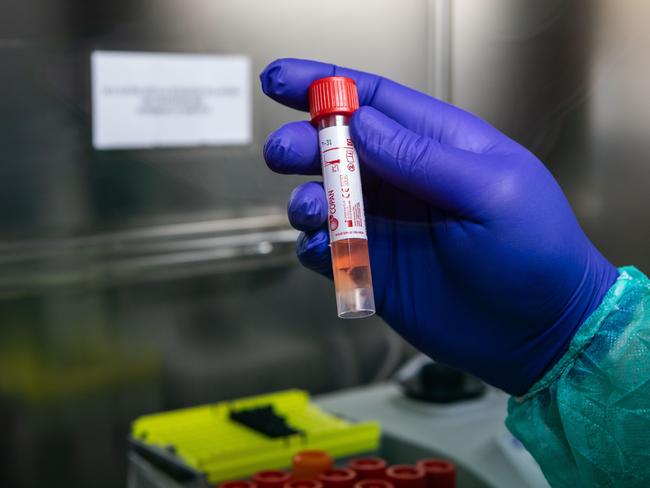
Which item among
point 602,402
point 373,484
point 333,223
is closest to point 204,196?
point 373,484

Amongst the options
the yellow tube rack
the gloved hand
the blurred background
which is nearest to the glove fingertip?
the gloved hand

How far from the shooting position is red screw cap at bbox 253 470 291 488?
49.7 inches

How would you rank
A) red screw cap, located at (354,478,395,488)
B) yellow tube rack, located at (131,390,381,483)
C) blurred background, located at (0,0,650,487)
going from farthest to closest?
blurred background, located at (0,0,650,487)
yellow tube rack, located at (131,390,381,483)
red screw cap, located at (354,478,395,488)

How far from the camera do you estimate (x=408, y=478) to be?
1.24m

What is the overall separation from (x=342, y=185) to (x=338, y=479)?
543mm

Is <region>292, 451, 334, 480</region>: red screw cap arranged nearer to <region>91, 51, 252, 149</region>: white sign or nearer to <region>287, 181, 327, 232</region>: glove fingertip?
<region>287, 181, 327, 232</region>: glove fingertip

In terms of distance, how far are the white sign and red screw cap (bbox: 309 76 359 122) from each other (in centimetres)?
90

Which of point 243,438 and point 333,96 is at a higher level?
point 333,96

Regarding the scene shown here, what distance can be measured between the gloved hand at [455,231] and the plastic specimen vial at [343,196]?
0.02 m

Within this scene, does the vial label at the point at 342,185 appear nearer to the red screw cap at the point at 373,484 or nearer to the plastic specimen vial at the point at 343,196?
the plastic specimen vial at the point at 343,196

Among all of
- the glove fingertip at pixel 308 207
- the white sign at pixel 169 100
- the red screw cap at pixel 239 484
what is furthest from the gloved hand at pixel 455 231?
A: the white sign at pixel 169 100

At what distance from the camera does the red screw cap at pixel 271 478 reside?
→ 4.14 feet

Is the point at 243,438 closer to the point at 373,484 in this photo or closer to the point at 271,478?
the point at 271,478

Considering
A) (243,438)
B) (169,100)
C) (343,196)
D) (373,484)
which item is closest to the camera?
(343,196)
